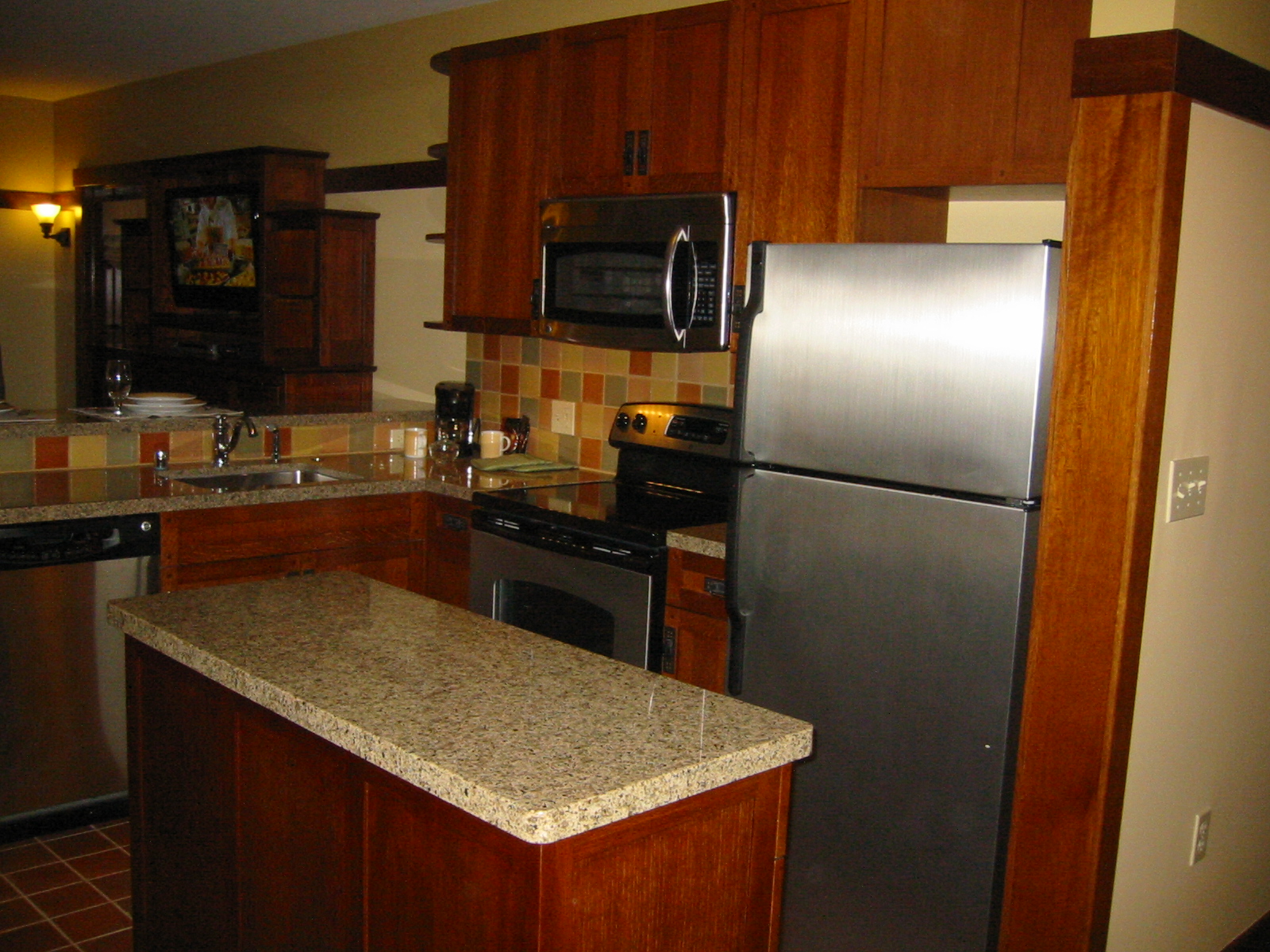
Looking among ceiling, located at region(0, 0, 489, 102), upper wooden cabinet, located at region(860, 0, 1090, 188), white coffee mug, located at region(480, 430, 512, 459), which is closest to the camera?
upper wooden cabinet, located at region(860, 0, 1090, 188)

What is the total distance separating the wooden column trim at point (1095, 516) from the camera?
209 centimetres

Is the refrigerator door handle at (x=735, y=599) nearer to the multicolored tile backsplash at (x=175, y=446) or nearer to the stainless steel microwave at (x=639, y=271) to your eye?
the stainless steel microwave at (x=639, y=271)

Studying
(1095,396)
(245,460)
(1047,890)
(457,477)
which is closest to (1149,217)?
(1095,396)

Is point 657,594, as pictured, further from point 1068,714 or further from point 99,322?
point 99,322

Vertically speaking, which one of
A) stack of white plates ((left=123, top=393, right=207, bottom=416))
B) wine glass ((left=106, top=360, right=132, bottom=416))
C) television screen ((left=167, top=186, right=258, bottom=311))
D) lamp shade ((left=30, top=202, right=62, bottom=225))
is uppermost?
lamp shade ((left=30, top=202, right=62, bottom=225))

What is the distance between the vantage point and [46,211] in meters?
8.08

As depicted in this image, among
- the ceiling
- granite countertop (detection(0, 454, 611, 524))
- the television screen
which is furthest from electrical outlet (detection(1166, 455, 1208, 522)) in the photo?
the television screen

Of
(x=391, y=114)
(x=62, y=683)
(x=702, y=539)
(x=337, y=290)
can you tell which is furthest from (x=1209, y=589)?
(x=337, y=290)

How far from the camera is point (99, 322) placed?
7871mm

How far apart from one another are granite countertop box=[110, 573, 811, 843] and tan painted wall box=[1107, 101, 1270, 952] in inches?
45.3

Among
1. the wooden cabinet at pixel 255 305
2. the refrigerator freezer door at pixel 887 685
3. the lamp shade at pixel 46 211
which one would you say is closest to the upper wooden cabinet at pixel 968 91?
the refrigerator freezer door at pixel 887 685

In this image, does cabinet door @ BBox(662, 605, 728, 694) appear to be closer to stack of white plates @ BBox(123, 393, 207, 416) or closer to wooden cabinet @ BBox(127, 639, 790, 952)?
wooden cabinet @ BBox(127, 639, 790, 952)

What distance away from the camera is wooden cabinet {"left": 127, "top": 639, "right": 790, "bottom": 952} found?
Result: 4.33 ft

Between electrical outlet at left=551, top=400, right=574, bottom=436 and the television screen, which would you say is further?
the television screen
